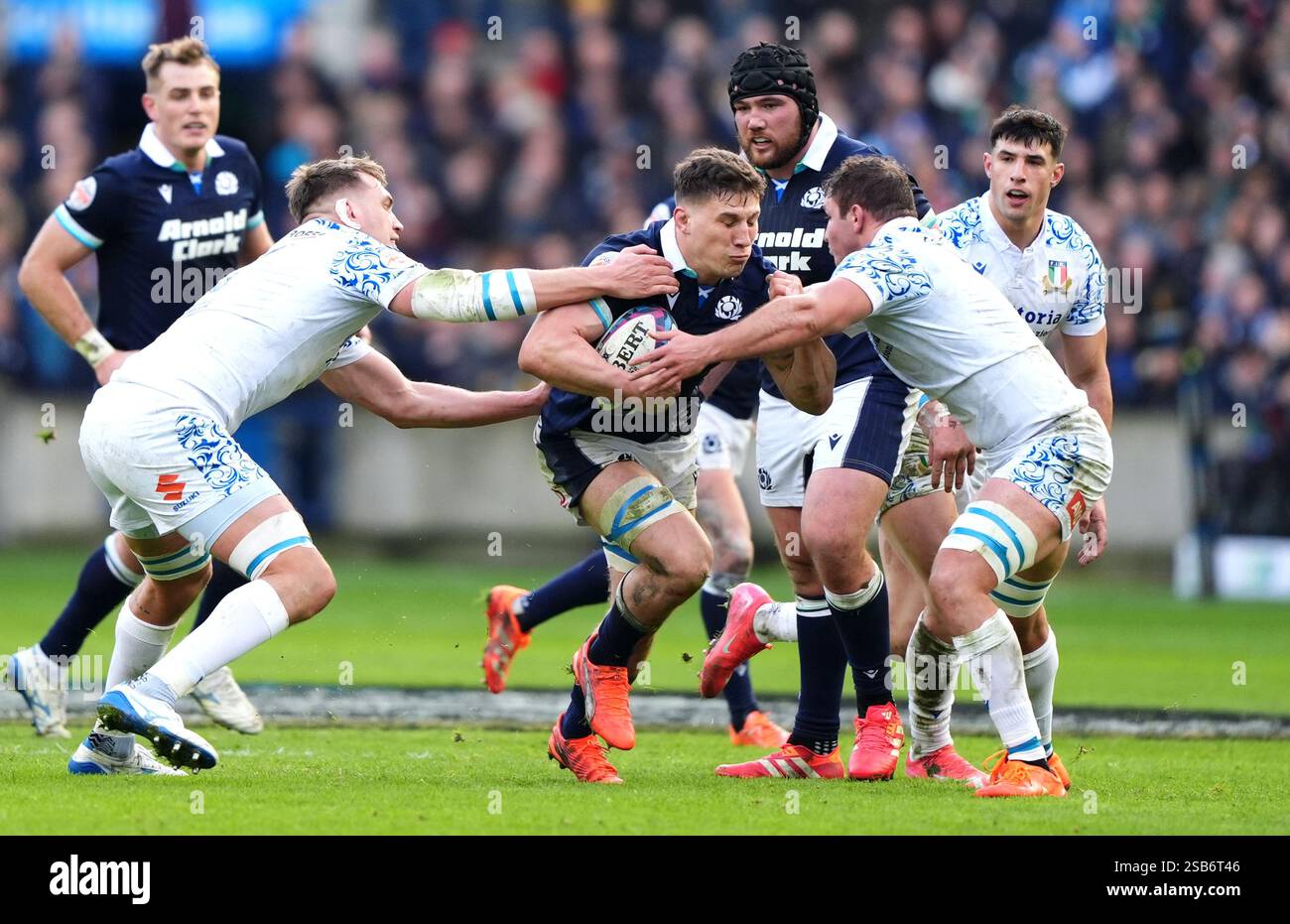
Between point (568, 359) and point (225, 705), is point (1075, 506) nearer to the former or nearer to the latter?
point (568, 359)

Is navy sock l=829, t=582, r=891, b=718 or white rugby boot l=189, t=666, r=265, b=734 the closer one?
navy sock l=829, t=582, r=891, b=718

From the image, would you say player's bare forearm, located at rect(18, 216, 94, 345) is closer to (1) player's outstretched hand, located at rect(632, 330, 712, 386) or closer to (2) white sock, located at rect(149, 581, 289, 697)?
(2) white sock, located at rect(149, 581, 289, 697)

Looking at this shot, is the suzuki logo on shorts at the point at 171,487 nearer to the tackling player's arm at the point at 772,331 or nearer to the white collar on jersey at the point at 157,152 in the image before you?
the tackling player's arm at the point at 772,331

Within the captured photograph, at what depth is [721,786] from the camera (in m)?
7.05

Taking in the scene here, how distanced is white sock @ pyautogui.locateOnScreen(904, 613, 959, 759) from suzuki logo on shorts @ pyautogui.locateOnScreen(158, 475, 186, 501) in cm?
288

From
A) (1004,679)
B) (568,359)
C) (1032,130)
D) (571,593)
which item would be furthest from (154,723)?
(1032,130)

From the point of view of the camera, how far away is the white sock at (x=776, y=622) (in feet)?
25.8

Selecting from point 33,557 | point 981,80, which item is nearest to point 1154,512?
point 981,80

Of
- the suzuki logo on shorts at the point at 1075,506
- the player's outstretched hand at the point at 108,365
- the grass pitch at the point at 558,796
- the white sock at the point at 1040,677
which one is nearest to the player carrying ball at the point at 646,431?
the grass pitch at the point at 558,796

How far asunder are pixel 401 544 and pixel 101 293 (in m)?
8.90

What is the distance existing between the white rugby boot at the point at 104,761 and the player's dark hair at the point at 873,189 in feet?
10.8

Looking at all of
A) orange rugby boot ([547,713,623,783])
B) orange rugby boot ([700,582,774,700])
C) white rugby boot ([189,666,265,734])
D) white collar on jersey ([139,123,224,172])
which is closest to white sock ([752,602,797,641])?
orange rugby boot ([700,582,774,700])

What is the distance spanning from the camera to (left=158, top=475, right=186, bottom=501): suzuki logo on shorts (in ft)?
21.8

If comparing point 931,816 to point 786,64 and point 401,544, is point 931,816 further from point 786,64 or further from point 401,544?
point 401,544
